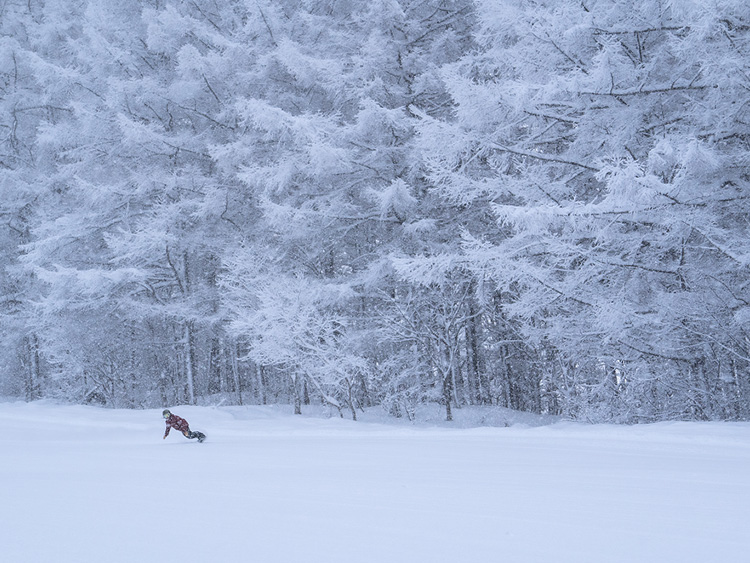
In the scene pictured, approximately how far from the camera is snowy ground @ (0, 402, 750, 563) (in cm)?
223

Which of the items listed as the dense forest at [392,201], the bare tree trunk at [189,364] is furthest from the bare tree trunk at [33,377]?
the bare tree trunk at [189,364]

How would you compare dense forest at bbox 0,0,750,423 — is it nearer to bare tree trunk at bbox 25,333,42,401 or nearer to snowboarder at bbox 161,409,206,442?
bare tree trunk at bbox 25,333,42,401

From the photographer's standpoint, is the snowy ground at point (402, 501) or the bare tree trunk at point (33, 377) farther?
Answer: the bare tree trunk at point (33, 377)

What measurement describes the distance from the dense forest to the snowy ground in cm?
259

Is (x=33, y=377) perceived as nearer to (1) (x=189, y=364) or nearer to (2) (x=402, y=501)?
(1) (x=189, y=364)

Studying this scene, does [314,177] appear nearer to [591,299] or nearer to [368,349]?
[368,349]

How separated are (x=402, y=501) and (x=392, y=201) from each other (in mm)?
7160

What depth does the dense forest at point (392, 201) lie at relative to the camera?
277 inches

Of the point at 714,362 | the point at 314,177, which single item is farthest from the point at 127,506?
the point at 314,177

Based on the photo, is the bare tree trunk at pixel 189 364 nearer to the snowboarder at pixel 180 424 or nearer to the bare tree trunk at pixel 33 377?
the snowboarder at pixel 180 424

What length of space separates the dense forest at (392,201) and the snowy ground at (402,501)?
2595 millimetres

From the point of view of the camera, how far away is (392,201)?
378 inches

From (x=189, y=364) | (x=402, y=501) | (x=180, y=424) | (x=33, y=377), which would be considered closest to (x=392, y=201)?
(x=180, y=424)

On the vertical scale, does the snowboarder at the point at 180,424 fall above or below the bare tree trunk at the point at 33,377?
below
